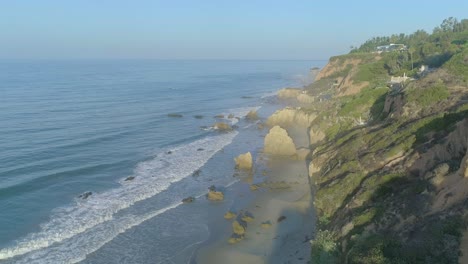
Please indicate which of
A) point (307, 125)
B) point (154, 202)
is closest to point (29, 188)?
point (154, 202)

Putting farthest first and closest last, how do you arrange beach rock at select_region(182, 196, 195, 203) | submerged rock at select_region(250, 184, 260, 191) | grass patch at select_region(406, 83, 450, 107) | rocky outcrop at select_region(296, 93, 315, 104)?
rocky outcrop at select_region(296, 93, 315, 104)
submerged rock at select_region(250, 184, 260, 191)
beach rock at select_region(182, 196, 195, 203)
grass patch at select_region(406, 83, 450, 107)

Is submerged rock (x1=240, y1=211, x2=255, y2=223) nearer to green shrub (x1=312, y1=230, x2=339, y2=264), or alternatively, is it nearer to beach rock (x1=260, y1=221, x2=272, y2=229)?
beach rock (x1=260, y1=221, x2=272, y2=229)

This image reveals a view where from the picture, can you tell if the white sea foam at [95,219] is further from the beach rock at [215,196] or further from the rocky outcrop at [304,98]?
the rocky outcrop at [304,98]

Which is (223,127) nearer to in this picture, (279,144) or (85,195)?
(279,144)

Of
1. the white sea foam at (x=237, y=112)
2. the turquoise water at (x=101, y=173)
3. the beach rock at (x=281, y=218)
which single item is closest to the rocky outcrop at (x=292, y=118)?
the turquoise water at (x=101, y=173)

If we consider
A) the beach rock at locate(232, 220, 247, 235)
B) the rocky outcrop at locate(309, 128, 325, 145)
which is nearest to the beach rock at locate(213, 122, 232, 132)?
the rocky outcrop at locate(309, 128, 325, 145)

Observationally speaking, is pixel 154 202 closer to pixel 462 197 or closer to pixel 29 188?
pixel 29 188
